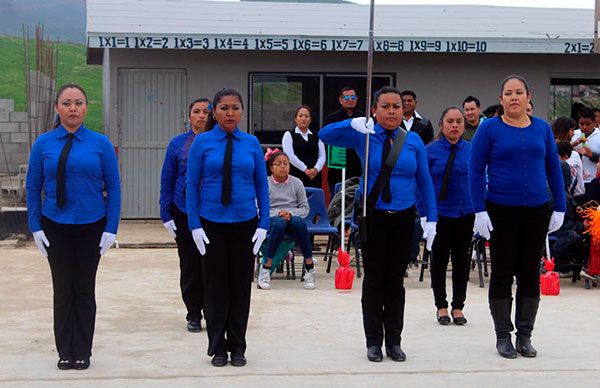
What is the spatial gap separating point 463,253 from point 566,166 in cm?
251

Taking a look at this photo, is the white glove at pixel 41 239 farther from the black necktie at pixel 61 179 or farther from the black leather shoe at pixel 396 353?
the black leather shoe at pixel 396 353

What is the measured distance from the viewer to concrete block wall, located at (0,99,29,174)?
23750mm

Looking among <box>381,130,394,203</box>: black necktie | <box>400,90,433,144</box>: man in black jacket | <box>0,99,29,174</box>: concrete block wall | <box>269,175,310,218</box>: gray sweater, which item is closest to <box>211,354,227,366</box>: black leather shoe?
<box>381,130,394,203</box>: black necktie

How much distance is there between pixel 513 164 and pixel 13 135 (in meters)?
17.8

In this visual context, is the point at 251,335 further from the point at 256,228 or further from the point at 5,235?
A: the point at 5,235

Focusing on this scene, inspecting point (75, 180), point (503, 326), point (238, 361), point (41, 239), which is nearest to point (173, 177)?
point (75, 180)

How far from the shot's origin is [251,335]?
871cm

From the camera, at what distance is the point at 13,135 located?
2408 centimetres

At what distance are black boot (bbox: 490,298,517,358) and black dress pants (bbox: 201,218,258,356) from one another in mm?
1769

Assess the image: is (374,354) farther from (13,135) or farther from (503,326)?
(13,135)

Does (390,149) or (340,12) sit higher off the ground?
(340,12)

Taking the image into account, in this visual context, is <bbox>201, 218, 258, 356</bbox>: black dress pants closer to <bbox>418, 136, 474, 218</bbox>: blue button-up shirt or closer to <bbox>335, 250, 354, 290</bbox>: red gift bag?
<bbox>418, 136, 474, 218</bbox>: blue button-up shirt

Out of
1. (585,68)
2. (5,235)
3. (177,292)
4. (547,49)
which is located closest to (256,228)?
(177,292)

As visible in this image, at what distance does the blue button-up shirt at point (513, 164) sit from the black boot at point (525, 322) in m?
0.70
